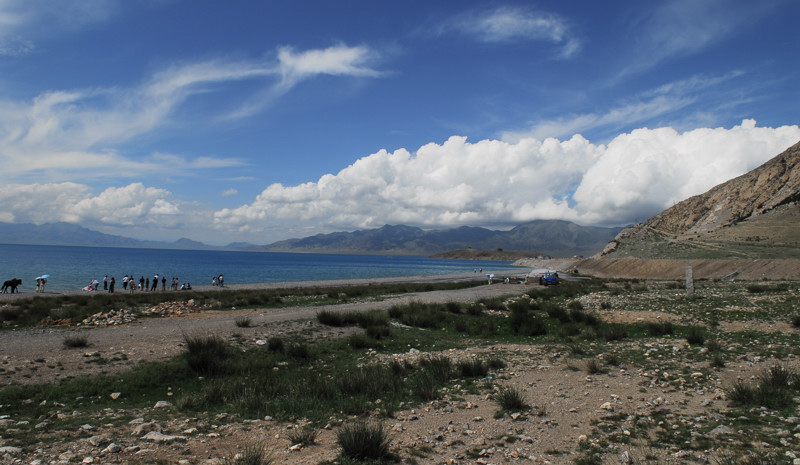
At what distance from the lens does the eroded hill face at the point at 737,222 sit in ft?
218

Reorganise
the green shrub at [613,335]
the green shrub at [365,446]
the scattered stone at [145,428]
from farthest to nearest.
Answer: the green shrub at [613,335], the scattered stone at [145,428], the green shrub at [365,446]

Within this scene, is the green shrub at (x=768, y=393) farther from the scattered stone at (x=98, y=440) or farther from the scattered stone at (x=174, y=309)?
the scattered stone at (x=174, y=309)

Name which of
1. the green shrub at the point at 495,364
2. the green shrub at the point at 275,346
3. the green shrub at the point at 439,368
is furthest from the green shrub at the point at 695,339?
the green shrub at the point at 275,346

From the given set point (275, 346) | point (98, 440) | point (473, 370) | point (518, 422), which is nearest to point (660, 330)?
point (473, 370)

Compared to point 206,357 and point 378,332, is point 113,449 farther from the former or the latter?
point 378,332

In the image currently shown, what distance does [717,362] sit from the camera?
10406 mm

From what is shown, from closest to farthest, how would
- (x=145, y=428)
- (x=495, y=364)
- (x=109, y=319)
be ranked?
(x=145, y=428)
(x=495, y=364)
(x=109, y=319)

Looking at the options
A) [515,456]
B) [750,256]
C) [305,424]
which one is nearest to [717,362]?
[515,456]

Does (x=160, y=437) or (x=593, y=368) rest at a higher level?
(x=160, y=437)

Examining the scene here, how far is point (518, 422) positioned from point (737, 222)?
103793 mm

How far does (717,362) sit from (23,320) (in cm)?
2826

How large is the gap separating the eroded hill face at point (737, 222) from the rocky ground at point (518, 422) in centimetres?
6213

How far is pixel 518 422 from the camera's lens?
301 inches

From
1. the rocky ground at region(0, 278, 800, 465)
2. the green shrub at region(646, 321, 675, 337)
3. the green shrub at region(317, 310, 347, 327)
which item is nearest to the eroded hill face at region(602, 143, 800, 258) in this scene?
the green shrub at region(646, 321, 675, 337)
